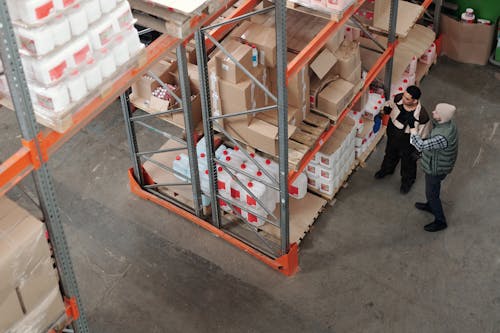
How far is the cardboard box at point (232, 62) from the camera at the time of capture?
24.1 feet

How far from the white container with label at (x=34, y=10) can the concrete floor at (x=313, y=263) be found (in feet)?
16.1

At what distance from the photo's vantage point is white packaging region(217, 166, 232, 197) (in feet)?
29.0

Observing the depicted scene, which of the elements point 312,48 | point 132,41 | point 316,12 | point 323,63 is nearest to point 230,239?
point 323,63

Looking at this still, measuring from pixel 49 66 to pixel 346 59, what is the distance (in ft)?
15.6

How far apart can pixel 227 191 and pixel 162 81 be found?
1600 mm

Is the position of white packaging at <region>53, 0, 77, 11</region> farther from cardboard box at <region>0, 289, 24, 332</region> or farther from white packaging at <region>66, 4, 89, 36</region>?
cardboard box at <region>0, 289, 24, 332</region>

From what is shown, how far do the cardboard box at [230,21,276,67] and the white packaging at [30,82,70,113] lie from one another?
10.1ft

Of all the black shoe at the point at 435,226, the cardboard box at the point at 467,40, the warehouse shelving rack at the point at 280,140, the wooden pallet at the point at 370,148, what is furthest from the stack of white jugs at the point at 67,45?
the cardboard box at the point at 467,40

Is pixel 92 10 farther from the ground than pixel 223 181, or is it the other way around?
pixel 92 10

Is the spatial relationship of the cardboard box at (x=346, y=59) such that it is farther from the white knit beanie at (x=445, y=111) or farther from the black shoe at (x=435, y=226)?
the black shoe at (x=435, y=226)

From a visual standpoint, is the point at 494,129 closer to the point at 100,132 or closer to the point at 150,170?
the point at 150,170

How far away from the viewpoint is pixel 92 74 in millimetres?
4953

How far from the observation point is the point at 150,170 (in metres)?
9.94

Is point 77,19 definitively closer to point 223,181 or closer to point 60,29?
point 60,29
